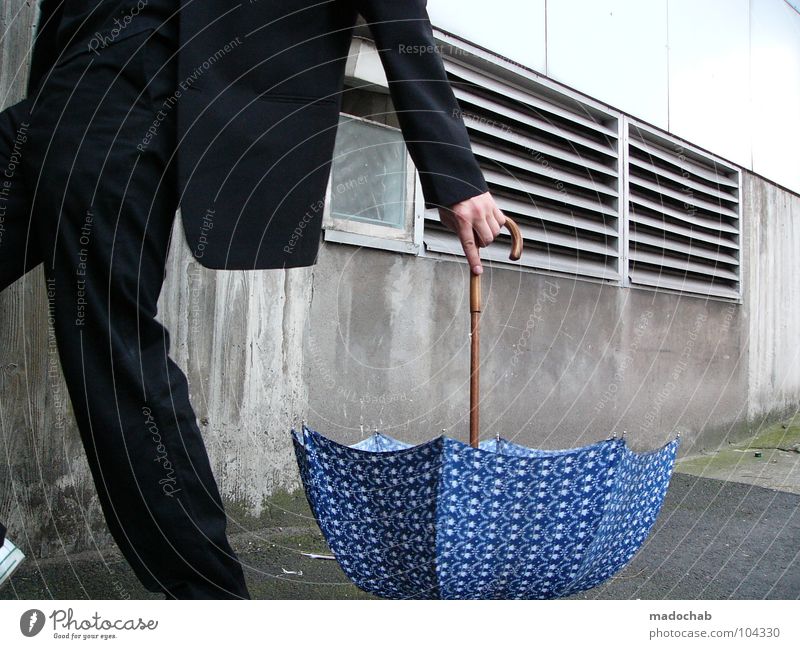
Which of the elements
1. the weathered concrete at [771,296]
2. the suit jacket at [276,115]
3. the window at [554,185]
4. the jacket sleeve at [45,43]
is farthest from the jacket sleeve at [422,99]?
the weathered concrete at [771,296]

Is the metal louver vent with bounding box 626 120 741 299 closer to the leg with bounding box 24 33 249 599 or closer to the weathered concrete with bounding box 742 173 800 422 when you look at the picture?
the weathered concrete with bounding box 742 173 800 422

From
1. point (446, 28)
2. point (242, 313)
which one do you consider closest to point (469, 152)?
point (242, 313)

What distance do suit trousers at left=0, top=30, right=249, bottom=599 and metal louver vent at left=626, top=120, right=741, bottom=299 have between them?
2.62m

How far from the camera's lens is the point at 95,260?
36.9 inches

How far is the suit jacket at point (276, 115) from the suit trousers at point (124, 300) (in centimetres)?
5

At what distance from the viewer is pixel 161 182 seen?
1.00 meters

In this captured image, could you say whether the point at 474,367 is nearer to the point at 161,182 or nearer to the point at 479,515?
the point at 479,515

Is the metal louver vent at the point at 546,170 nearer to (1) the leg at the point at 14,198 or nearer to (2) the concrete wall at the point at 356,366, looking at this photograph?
(2) the concrete wall at the point at 356,366

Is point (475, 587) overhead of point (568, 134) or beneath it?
beneath

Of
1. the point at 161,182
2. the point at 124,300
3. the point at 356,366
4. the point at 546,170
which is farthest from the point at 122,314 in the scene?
the point at 546,170

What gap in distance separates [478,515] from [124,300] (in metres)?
0.54

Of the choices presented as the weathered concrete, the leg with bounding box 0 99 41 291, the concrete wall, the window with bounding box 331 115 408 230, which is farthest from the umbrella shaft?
the weathered concrete
